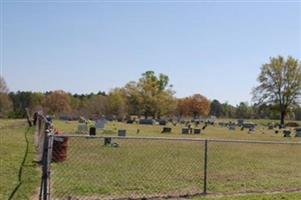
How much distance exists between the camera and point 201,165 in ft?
47.0

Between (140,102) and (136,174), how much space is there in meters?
80.4

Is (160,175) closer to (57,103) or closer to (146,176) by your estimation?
(146,176)

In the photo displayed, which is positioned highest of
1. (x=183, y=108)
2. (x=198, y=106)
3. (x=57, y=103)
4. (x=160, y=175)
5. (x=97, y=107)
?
(x=198, y=106)

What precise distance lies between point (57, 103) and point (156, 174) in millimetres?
100047

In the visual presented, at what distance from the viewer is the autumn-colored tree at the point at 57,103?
107500mm

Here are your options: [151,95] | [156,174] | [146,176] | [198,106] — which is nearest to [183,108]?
[198,106]

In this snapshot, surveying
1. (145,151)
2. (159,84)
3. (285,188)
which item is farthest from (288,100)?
(285,188)

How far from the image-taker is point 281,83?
81438 millimetres

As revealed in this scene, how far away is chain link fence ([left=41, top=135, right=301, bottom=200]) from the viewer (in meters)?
8.95

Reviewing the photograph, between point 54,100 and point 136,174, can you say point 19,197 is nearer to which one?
point 136,174

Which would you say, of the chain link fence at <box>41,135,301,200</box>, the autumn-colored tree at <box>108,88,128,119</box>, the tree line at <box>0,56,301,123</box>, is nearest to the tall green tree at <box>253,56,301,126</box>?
the tree line at <box>0,56,301,123</box>

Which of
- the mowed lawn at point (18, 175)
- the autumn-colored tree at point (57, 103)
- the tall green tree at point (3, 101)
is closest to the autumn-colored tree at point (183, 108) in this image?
the autumn-colored tree at point (57, 103)

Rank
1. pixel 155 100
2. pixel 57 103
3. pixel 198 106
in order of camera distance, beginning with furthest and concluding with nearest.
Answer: pixel 198 106, pixel 57 103, pixel 155 100

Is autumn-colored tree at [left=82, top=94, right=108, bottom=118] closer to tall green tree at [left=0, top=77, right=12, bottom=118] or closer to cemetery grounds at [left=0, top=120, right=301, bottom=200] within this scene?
tall green tree at [left=0, top=77, right=12, bottom=118]
